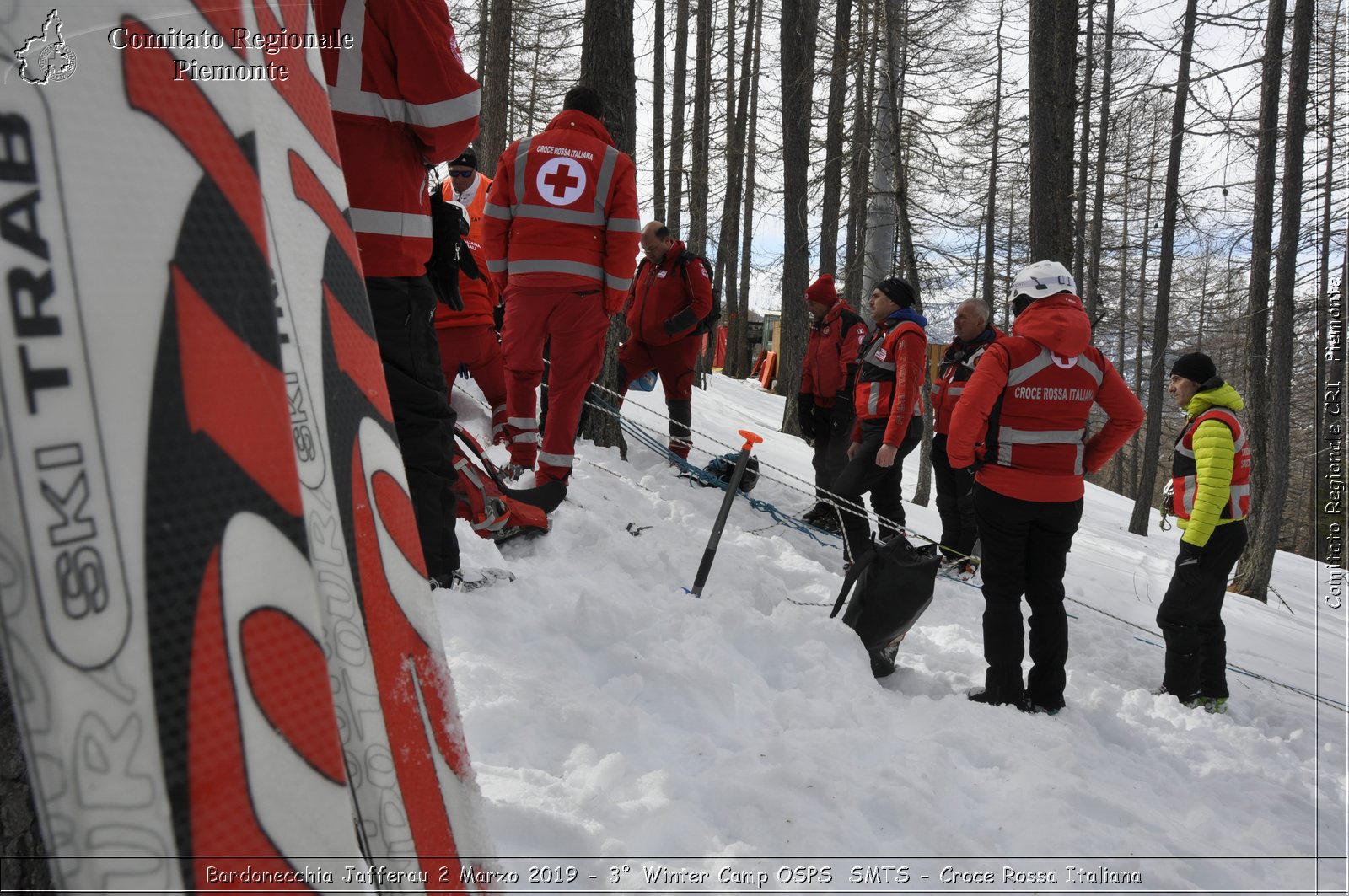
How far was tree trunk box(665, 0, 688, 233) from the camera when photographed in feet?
49.5

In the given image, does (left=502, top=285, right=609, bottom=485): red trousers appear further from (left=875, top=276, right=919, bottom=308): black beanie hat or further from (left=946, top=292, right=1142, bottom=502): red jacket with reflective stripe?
(left=875, top=276, right=919, bottom=308): black beanie hat

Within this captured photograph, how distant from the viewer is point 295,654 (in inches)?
46.3

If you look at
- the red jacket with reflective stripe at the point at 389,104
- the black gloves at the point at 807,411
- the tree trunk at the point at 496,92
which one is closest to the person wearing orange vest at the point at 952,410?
the black gloves at the point at 807,411

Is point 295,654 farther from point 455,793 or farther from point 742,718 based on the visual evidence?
point 742,718

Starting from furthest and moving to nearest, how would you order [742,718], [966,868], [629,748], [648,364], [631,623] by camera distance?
[648,364]
[631,623]
[742,718]
[629,748]
[966,868]

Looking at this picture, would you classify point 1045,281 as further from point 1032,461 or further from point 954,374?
point 954,374

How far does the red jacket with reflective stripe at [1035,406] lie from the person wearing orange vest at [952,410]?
78.5 inches

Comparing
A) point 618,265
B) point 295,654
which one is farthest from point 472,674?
point 618,265

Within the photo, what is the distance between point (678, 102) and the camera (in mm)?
15148

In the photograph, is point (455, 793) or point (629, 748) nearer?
point (455, 793)

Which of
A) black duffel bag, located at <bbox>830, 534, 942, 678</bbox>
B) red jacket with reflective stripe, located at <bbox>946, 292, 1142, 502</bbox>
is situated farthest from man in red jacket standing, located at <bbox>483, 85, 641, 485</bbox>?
red jacket with reflective stripe, located at <bbox>946, 292, 1142, 502</bbox>

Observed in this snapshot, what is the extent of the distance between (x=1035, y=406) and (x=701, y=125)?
1335cm

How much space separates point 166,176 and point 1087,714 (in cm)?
400

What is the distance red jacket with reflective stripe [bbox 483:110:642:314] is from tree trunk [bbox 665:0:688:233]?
1131cm
